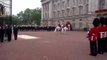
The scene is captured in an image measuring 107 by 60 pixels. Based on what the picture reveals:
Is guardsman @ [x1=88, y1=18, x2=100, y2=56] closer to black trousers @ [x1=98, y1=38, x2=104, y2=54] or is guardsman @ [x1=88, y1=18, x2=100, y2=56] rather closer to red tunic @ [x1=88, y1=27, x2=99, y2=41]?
red tunic @ [x1=88, y1=27, x2=99, y2=41]

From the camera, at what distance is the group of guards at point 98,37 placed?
14.3 m

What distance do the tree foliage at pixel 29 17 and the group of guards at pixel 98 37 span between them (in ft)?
393

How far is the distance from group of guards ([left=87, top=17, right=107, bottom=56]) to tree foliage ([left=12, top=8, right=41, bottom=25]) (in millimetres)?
119822

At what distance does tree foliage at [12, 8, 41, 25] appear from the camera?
138863 mm

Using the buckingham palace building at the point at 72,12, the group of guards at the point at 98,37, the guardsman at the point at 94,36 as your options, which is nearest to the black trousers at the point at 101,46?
the group of guards at the point at 98,37

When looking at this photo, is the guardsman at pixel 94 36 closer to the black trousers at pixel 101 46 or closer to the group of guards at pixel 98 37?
the group of guards at pixel 98 37

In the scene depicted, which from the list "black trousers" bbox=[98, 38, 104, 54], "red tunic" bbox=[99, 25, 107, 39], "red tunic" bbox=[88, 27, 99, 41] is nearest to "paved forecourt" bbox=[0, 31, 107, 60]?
"black trousers" bbox=[98, 38, 104, 54]

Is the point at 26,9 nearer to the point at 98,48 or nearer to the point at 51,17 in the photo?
the point at 51,17

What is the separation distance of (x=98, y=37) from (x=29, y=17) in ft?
447

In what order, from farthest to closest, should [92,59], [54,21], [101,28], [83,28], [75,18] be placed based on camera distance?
[54,21] → [75,18] → [83,28] → [101,28] → [92,59]

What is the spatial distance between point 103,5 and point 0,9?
115 ft

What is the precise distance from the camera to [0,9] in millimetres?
22812

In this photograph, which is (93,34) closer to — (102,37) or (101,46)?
(102,37)

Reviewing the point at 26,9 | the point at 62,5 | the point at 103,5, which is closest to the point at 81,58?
the point at 103,5
